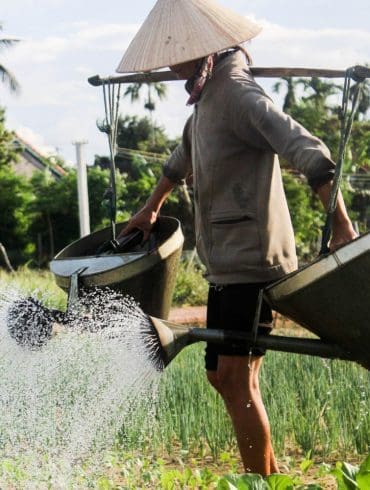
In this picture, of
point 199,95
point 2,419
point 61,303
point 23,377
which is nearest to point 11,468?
point 23,377

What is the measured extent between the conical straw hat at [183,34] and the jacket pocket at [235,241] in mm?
459

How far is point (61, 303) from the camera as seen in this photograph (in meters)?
7.71

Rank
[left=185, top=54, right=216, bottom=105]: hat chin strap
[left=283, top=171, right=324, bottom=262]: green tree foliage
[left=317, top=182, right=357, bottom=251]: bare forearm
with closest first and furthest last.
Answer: [left=317, top=182, right=357, bottom=251]: bare forearm → [left=185, top=54, right=216, bottom=105]: hat chin strap → [left=283, top=171, right=324, bottom=262]: green tree foliage

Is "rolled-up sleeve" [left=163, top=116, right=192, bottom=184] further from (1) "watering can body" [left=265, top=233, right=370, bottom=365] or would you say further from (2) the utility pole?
(2) the utility pole

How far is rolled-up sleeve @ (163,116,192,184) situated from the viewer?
10.4 feet

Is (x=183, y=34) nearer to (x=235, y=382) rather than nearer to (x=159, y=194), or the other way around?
(x=159, y=194)

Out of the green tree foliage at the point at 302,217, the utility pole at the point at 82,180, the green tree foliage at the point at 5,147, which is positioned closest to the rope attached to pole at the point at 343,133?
the utility pole at the point at 82,180

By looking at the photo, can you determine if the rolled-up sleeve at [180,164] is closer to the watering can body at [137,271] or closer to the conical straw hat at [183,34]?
the watering can body at [137,271]

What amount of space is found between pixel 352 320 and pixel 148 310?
99cm

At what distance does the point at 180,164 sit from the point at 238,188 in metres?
0.60

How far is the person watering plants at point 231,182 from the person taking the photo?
2.62m

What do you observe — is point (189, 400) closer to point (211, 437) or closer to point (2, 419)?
point (211, 437)

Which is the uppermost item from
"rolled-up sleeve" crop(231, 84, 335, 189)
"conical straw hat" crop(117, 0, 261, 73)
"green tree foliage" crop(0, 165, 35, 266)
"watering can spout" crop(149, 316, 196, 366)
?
"conical straw hat" crop(117, 0, 261, 73)

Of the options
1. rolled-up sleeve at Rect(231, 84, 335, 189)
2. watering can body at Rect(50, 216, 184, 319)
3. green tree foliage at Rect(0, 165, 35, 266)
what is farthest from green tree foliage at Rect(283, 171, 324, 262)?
rolled-up sleeve at Rect(231, 84, 335, 189)
